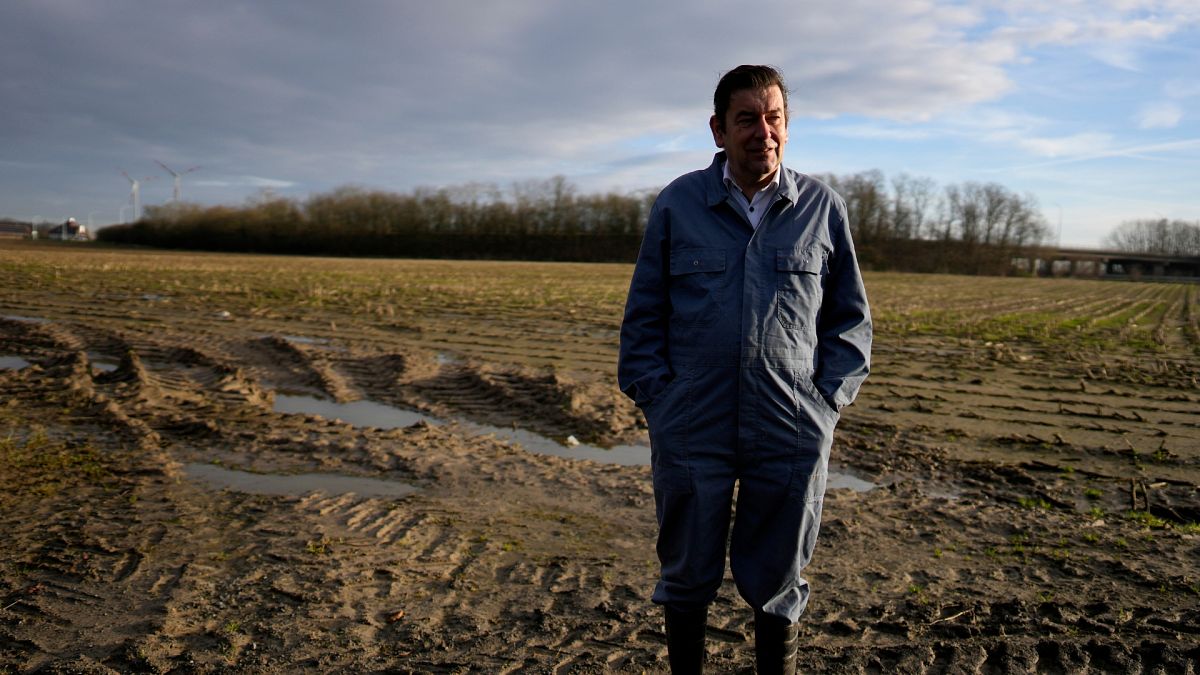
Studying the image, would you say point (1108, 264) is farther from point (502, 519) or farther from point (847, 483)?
point (502, 519)

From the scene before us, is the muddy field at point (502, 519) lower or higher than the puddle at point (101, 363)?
lower

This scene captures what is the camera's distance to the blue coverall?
2.53m

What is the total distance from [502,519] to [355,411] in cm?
355

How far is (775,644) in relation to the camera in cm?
264

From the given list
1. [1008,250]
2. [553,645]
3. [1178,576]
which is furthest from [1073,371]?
[1008,250]

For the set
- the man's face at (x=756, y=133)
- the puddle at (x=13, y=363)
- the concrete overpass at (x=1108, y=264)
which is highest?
the concrete overpass at (x=1108, y=264)

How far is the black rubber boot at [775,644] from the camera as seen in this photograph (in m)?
2.62

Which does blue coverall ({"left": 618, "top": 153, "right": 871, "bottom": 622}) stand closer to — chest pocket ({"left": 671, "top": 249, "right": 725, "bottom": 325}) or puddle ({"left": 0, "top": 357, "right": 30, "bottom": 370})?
chest pocket ({"left": 671, "top": 249, "right": 725, "bottom": 325})

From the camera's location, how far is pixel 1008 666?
312 centimetres

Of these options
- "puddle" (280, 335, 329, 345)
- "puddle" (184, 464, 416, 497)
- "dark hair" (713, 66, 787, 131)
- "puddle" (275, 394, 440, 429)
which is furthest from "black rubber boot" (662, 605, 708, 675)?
"puddle" (280, 335, 329, 345)

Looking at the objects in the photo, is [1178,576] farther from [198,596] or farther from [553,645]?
[198,596]

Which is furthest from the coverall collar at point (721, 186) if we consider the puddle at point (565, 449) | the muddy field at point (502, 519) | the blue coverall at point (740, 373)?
the puddle at point (565, 449)

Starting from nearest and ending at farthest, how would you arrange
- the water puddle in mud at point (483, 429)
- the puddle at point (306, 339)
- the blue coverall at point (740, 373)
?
1. the blue coverall at point (740, 373)
2. the water puddle in mud at point (483, 429)
3. the puddle at point (306, 339)

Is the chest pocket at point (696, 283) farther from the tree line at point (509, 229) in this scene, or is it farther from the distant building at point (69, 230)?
the distant building at point (69, 230)
